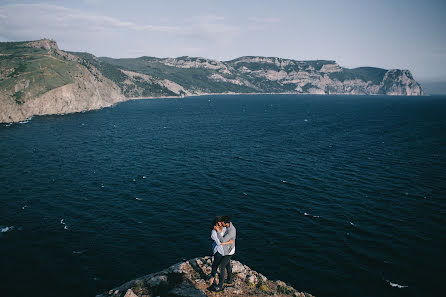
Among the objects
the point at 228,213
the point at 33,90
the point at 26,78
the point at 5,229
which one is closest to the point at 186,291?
the point at 228,213

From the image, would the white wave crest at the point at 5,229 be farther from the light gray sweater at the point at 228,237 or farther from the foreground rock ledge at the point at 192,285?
the light gray sweater at the point at 228,237

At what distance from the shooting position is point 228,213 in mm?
46594

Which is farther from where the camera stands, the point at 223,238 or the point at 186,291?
the point at 186,291

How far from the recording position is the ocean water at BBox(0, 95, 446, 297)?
32.3 meters

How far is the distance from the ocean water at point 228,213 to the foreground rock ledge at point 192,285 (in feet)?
35.5

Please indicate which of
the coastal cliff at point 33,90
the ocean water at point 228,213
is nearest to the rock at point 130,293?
the ocean water at point 228,213

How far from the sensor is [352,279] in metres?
31.6

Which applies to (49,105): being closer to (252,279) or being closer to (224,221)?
(252,279)

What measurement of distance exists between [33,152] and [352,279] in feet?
290

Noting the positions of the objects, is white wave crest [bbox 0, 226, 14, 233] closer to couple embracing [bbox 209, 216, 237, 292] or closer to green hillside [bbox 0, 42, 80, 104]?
couple embracing [bbox 209, 216, 237, 292]

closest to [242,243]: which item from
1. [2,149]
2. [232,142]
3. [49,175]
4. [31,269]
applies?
[31,269]

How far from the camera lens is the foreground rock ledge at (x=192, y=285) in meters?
19.4

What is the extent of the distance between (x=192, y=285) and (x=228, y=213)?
1054 inches

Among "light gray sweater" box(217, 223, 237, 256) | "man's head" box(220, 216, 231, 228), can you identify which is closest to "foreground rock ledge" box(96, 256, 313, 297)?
"light gray sweater" box(217, 223, 237, 256)
